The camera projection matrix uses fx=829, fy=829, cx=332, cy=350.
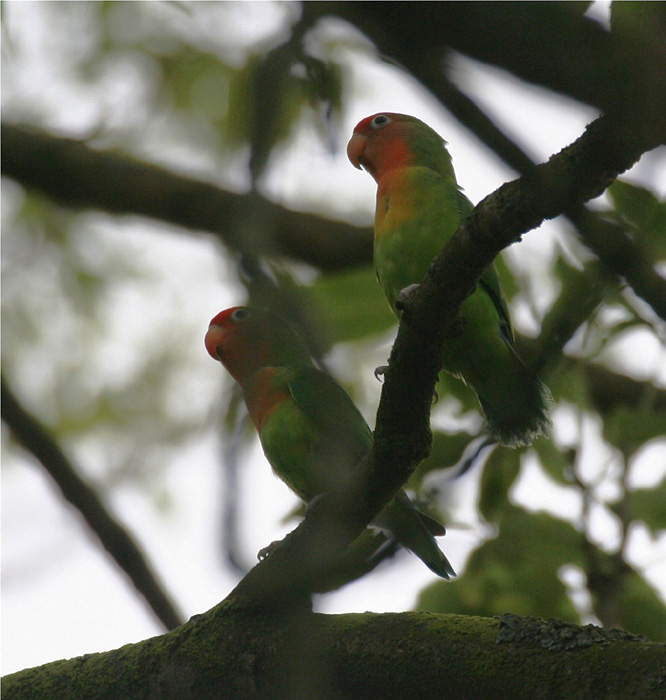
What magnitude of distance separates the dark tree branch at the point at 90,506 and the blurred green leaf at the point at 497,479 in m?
1.23

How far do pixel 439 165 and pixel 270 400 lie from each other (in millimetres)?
1305

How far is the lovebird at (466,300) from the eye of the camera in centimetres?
304

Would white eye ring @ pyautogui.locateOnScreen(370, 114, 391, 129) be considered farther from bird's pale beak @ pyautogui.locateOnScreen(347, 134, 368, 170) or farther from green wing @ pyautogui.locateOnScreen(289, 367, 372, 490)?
green wing @ pyautogui.locateOnScreen(289, 367, 372, 490)

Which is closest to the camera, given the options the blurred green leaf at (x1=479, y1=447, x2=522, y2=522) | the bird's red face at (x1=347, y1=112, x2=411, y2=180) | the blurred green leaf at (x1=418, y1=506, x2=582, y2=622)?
the blurred green leaf at (x1=479, y1=447, x2=522, y2=522)

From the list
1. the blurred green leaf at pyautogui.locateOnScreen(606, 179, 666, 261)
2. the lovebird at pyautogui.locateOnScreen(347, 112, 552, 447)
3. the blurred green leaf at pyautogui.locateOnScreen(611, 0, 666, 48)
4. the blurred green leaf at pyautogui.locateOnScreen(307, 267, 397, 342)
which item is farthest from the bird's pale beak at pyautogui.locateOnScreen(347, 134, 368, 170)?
the blurred green leaf at pyautogui.locateOnScreen(611, 0, 666, 48)

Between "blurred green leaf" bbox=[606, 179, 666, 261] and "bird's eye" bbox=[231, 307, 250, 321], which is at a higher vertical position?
"bird's eye" bbox=[231, 307, 250, 321]

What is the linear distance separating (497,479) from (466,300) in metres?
0.67

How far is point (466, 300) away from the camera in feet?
9.64

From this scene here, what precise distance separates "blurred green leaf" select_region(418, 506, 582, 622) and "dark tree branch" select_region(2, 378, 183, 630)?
1.03m

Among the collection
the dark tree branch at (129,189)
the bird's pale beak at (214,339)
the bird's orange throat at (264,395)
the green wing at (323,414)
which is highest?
the dark tree branch at (129,189)

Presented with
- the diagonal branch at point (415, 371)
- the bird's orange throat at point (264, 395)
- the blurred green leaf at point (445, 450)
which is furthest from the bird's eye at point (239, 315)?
the diagonal branch at point (415, 371)

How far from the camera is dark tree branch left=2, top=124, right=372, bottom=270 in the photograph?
181 inches

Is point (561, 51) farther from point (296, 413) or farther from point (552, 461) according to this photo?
point (296, 413)

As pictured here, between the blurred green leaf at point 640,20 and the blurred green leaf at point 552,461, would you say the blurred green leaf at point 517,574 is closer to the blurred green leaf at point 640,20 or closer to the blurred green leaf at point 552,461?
the blurred green leaf at point 552,461
